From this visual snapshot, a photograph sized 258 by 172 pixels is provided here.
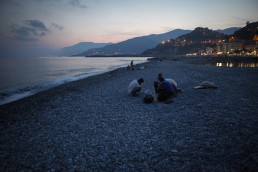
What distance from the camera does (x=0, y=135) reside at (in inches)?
285

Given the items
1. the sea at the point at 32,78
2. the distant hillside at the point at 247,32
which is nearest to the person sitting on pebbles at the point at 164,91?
the sea at the point at 32,78

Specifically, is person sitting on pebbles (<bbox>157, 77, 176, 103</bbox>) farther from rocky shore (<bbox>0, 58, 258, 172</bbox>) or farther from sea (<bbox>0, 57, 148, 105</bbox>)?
sea (<bbox>0, 57, 148, 105</bbox>)

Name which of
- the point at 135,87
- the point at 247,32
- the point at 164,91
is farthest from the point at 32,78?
the point at 247,32

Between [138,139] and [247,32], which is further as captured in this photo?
[247,32]

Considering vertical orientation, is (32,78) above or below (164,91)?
below

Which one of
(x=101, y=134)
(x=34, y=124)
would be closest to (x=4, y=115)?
(x=34, y=124)

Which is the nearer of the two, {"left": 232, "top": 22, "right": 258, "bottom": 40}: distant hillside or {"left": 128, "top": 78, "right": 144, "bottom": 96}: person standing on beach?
{"left": 128, "top": 78, "right": 144, "bottom": 96}: person standing on beach

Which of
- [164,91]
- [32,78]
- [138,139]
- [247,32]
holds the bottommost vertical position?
[138,139]

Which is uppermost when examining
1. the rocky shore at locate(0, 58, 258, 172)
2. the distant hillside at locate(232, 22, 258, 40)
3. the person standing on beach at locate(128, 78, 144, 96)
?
the distant hillside at locate(232, 22, 258, 40)

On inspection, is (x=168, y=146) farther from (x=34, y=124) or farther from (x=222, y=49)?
(x=222, y=49)

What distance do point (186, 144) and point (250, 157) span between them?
1646 millimetres

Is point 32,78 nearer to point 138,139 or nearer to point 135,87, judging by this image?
point 135,87

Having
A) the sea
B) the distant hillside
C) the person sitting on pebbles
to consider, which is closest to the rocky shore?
the person sitting on pebbles

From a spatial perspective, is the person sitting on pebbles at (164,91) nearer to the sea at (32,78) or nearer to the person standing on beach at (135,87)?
the person standing on beach at (135,87)
